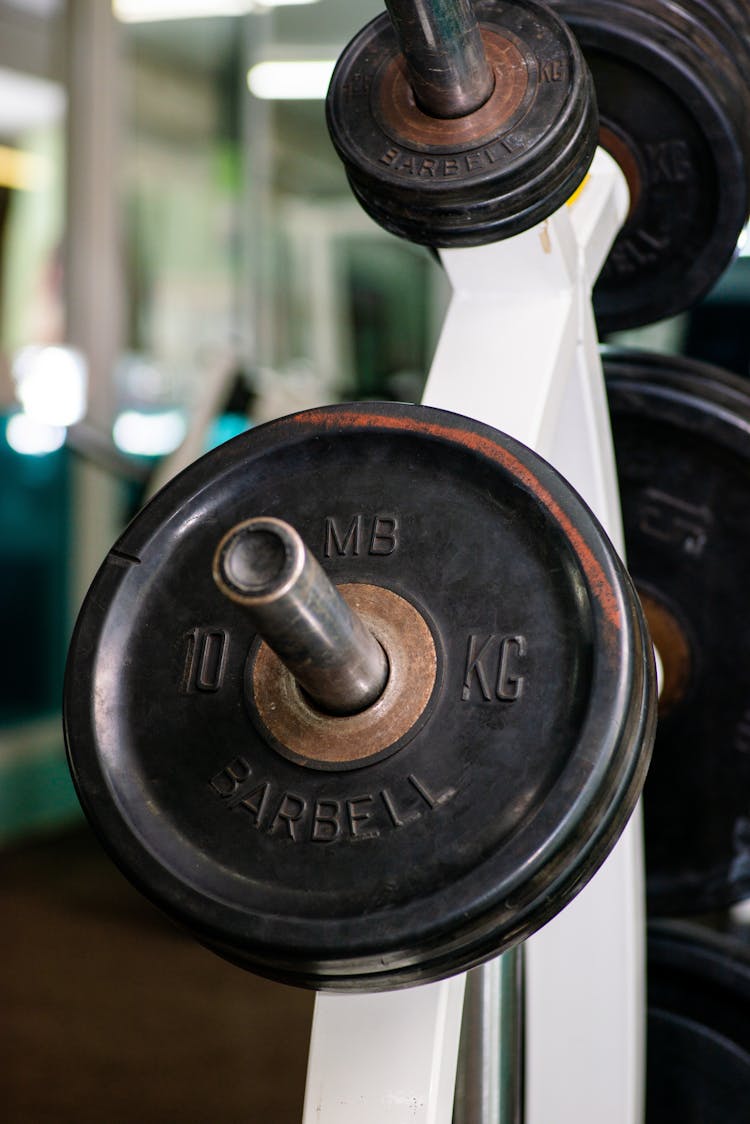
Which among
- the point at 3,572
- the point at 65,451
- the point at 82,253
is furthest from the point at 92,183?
the point at 3,572

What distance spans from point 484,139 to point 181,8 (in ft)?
12.4

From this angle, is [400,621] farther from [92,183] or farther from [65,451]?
[92,183]

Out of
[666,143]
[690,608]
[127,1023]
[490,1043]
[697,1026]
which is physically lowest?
[490,1043]

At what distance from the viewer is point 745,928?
1278 mm

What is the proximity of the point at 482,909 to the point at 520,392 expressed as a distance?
1.29 feet

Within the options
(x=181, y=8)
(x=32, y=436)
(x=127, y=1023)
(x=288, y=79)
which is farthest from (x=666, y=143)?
(x=288, y=79)

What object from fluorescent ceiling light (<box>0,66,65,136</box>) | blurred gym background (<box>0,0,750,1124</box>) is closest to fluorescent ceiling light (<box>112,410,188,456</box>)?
blurred gym background (<box>0,0,750,1124</box>)

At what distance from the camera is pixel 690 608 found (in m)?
Result: 1.18

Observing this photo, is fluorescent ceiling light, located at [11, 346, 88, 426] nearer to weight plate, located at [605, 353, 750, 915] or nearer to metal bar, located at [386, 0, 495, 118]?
weight plate, located at [605, 353, 750, 915]

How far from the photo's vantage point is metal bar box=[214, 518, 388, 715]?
0.52m

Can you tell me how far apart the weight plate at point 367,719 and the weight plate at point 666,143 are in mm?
511

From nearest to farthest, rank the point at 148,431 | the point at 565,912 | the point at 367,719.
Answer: the point at 367,719
the point at 565,912
the point at 148,431

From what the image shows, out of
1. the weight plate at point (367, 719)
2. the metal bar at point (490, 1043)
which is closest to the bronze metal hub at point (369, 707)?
the weight plate at point (367, 719)

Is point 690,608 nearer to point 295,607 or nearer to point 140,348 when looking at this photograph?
point 295,607
